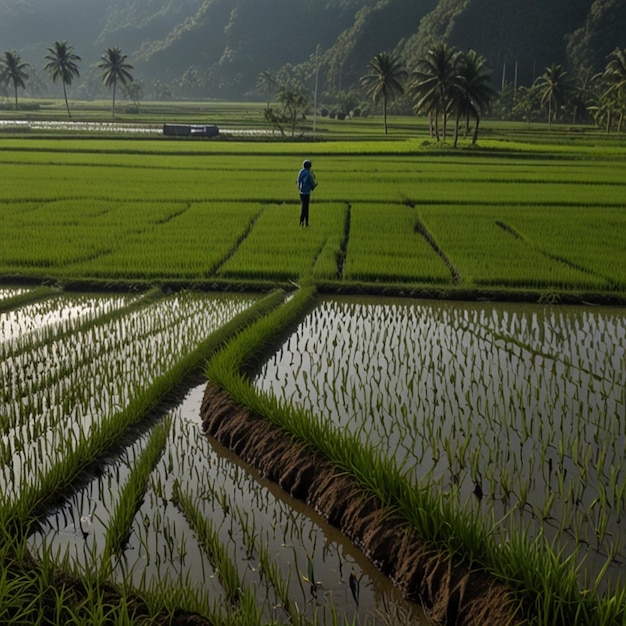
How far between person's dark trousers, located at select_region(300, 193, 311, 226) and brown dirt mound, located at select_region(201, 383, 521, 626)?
237 inches

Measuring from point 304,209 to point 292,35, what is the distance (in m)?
115

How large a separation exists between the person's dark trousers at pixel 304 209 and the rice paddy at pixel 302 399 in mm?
294

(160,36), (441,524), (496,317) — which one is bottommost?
(496,317)

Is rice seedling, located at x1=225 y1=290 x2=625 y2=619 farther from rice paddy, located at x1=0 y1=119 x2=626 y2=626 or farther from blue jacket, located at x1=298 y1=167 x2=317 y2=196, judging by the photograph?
blue jacket, located at x1=298 y1=167 x2=317 y2=196

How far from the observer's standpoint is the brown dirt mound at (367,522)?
241 cm

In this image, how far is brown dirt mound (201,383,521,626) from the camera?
2414 mm

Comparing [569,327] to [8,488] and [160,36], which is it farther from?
[160,36]

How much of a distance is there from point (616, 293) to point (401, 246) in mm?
2744

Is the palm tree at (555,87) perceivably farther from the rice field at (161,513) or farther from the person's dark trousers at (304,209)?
the rice field at (161,513)

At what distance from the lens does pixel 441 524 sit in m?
2.58

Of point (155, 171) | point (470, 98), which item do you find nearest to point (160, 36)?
point (470, 98)

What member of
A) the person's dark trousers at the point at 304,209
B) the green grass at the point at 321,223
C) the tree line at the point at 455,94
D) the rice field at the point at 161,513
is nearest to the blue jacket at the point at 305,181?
the person's dark trousers at the point at 304,209

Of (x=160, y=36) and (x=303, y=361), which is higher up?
(x=160, y=36)

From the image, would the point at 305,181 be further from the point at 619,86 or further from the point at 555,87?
the point at 555,87
